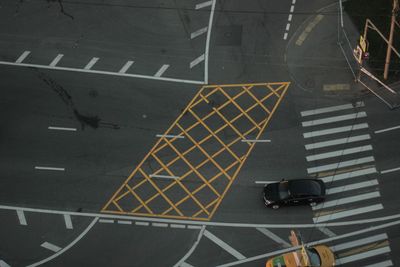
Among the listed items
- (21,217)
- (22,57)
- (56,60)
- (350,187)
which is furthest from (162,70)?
(350,187)

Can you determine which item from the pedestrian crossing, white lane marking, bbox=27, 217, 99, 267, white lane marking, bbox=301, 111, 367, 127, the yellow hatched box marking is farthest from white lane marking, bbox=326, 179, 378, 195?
white lane marking, bbox=27, 217, 99, 267

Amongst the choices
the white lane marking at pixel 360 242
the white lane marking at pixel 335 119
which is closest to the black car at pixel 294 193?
the white lane marking at pixel 360 242

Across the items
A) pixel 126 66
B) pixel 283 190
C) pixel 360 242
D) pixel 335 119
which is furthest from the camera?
pixel 126 66

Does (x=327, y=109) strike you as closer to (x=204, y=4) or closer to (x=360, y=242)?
(x=360, y=242)

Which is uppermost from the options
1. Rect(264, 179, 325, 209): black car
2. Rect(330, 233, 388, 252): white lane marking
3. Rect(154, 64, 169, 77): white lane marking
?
Rect(154, 64, 169, 77): white lane marking

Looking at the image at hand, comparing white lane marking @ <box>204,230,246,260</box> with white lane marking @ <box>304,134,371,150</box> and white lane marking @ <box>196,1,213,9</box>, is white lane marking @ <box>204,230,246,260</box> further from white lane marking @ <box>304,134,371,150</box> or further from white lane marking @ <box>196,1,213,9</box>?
white lane marking @ <box>196,1,213,9</box>

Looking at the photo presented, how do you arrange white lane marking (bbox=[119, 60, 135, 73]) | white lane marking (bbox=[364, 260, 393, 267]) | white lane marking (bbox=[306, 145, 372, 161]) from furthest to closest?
white lane marking (bbox=[119, 60, 135, 73]) < white lane marking (bbox=[306, 145, 372, 161]) < white lane marking (bbox=[364, 260, 393, 267])

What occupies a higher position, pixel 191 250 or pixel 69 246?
pixel 69 246

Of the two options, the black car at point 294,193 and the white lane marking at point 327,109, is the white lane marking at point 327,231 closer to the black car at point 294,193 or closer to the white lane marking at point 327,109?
the black car at point 294,193
